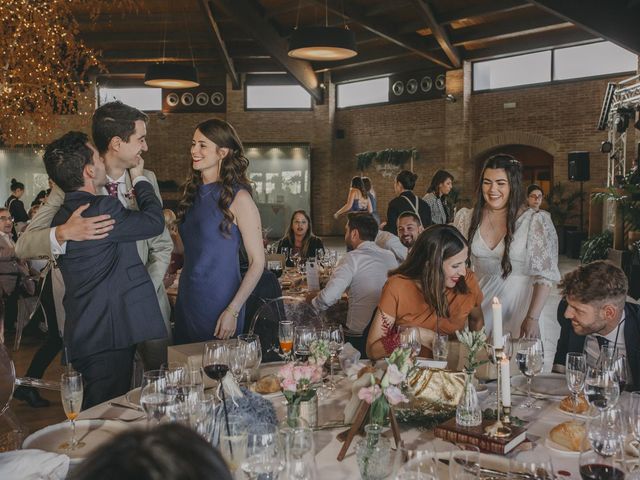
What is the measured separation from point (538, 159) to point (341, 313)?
12511 millimetres

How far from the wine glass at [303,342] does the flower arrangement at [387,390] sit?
0.50m

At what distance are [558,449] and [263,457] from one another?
2.71 ft

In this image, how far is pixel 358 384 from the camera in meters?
1.74

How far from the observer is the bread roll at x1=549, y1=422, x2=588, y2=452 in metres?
1.62

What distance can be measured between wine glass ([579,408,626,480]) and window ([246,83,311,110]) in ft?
54.0

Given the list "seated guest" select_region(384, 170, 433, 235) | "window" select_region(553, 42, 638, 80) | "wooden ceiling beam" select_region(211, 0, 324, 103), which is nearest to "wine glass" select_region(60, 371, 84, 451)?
"seated guest" select_region(384, 170, 433, 235)

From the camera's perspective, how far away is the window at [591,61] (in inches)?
485

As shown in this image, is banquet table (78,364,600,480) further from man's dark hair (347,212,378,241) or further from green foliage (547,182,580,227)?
green foliage (547,182,580,227)

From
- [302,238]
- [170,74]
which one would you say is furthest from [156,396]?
[170,74]

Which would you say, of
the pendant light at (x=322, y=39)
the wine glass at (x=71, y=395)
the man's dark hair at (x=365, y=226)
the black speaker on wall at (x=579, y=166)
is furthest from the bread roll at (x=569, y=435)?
the black speaker on wall at (x=579, y=166)

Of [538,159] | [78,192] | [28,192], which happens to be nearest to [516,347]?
[78,192]

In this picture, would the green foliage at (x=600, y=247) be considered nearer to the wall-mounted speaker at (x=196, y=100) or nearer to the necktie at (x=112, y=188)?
the necktie at (x=112, y=188)

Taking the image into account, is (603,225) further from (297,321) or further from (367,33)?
(297,321)

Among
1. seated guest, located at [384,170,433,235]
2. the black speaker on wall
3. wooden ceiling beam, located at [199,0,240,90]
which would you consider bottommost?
seated guest, located at [384,170,433,235]
